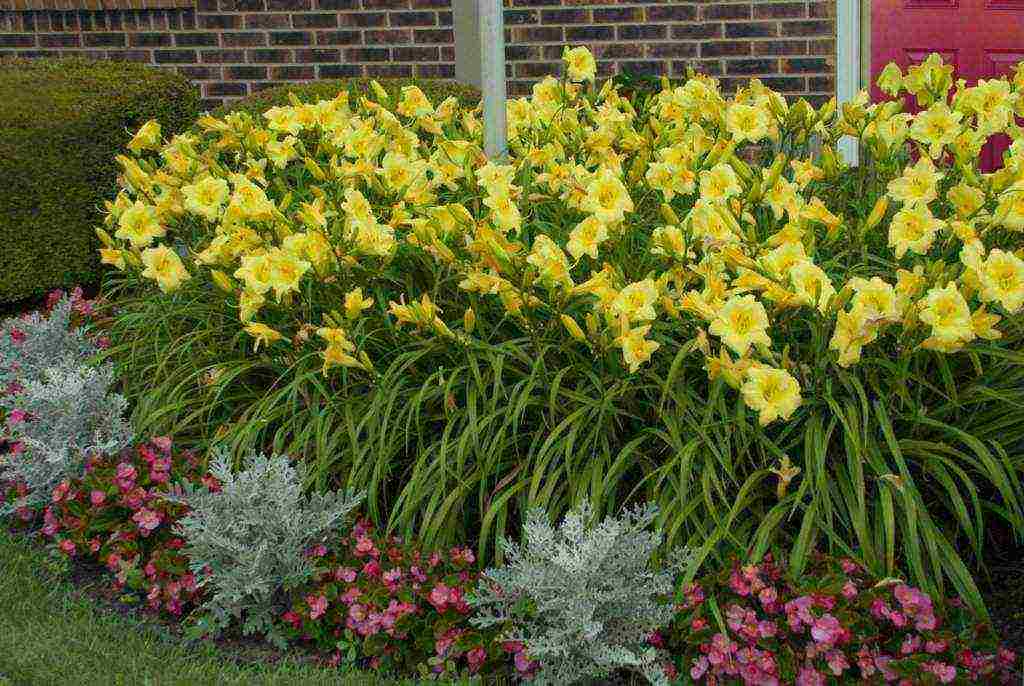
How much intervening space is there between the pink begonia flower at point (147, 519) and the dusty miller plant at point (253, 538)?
16 cm

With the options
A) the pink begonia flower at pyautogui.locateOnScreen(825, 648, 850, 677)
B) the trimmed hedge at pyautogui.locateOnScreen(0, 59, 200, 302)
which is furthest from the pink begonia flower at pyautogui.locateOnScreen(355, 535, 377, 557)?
the trimmed hedge at pyautogui.locateOnScreen(0, 59, 200, 302)

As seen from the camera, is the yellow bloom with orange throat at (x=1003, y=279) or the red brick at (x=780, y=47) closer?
the yellow bloom with orange throat at (x=1003, y=279)

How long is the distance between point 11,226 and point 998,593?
13.2ft

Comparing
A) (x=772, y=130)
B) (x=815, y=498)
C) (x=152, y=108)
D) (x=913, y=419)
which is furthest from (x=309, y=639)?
(x=152, y=108)

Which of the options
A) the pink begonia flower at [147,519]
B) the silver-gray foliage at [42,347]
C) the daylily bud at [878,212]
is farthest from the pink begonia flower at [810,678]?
the silver-gray foliage at [42,347]

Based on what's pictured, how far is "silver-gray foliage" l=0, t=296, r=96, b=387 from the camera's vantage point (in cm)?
434

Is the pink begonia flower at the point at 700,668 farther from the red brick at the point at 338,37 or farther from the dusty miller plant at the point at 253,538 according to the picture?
the red brick at the point at 338,37

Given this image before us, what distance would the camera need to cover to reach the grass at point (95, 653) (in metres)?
2.95

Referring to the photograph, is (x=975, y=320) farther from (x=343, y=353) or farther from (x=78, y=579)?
(x=78, y=579)

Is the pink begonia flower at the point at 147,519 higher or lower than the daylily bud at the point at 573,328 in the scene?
lower

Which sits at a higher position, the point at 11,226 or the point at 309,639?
the point at 11,226

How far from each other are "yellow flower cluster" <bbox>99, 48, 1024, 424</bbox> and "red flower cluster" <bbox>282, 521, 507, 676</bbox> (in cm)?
56

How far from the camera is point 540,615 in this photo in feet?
9.83

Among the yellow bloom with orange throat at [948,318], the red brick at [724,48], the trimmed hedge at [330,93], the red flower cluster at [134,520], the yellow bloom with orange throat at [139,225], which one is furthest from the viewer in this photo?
the red brick at [724,48]
